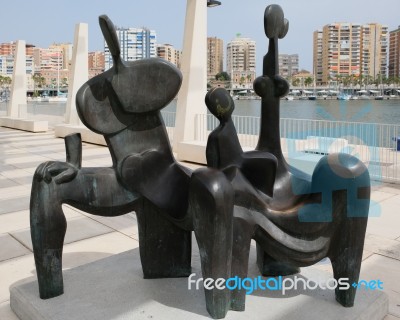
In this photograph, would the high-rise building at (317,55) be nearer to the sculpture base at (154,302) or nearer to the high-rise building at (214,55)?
the high-rise building at (214,55)

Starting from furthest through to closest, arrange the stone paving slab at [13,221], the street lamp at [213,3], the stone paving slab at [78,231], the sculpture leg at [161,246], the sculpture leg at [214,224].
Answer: the street lamp at [213,3], the stone paving slab at [13,221], the stone paving slab at [78,231], the sculpture leg at [161,246], the sculpture leg at [214,224]

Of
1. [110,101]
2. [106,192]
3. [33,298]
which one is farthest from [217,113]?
[33,298]

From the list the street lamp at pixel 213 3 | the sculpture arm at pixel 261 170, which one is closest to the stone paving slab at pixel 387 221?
the sculpture arm at pixel 261 170

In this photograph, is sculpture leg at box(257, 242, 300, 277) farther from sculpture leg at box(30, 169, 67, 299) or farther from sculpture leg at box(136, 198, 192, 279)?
sculpture leg at box(30, 169, 67, 299)

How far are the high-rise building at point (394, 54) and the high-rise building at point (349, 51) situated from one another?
9.16ft

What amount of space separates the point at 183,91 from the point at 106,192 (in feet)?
27.2

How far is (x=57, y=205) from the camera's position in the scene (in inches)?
113

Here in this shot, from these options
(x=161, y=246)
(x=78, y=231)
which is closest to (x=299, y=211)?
(x=161, y=246)

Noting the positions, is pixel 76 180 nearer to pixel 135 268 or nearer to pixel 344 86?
pixel 135 268

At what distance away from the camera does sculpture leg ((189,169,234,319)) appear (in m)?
2.51

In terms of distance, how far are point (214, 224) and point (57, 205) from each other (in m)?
1.11

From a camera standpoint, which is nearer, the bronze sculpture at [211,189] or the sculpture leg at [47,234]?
the bronze sculpture at [211,189]

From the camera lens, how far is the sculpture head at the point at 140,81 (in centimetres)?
295

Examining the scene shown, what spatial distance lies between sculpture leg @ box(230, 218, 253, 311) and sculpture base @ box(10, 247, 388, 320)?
0.08 m
